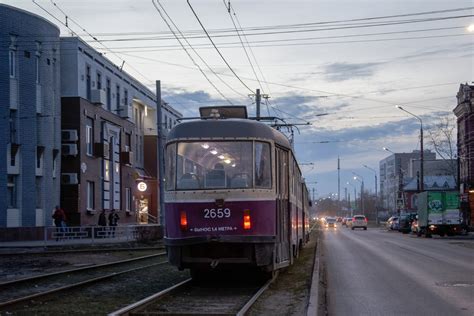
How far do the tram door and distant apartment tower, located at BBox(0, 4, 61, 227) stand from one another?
2245cm

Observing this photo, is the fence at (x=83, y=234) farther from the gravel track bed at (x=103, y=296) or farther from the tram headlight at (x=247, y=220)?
the tram headlight at (x=247, y=220)

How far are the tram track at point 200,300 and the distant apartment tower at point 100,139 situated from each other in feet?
76.4

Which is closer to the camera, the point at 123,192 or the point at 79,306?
the point at 79,306

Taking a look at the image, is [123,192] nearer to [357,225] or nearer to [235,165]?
[357,225]

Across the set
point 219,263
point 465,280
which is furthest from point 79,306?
point 465,280

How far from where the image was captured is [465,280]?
15.9 meters

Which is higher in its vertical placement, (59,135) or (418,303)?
(59,135)

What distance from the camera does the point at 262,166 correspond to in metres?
13.8

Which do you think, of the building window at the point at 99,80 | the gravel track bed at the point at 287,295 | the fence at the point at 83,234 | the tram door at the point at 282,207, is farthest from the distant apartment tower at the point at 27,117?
the tram door at the point at 282,207

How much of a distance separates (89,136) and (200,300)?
3115 centimetres

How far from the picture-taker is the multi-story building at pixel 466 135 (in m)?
62.0

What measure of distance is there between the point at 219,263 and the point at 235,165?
192cm

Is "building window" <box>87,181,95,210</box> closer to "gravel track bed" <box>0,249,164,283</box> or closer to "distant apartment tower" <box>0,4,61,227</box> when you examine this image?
"distant apartment tower" <box>0,4,61,227</box>

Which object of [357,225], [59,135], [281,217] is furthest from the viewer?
[357,225]
